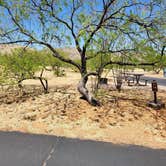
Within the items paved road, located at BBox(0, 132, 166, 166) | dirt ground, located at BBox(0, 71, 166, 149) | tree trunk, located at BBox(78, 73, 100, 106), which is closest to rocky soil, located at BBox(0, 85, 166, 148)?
dirt ground, located at BBox(0, 71, 166, 149)

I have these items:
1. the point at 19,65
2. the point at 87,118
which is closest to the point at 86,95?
the point at 87,118

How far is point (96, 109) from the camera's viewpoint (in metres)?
11.4

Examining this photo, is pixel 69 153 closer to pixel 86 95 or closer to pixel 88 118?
pixel 88 118

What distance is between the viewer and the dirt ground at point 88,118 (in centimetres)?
922

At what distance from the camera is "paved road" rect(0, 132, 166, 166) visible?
22.3 ft

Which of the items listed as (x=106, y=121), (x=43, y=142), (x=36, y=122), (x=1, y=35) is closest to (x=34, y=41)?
(x=1, y=35)

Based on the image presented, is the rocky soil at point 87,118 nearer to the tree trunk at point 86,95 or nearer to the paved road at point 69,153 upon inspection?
the tree trunk at point 86,95

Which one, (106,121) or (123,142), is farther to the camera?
(106,121)

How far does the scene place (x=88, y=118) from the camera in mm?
10570

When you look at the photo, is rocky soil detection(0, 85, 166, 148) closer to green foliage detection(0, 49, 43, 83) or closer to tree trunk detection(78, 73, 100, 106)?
tree trunk detection(78, 73, 100, 106)

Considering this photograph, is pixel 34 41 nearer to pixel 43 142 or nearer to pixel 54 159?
pixel 43 142

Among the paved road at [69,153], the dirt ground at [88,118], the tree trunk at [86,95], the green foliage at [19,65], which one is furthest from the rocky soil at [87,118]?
the green foliage at [19,65]

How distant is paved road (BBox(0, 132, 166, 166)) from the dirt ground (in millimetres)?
669

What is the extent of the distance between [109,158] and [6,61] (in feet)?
25.9
